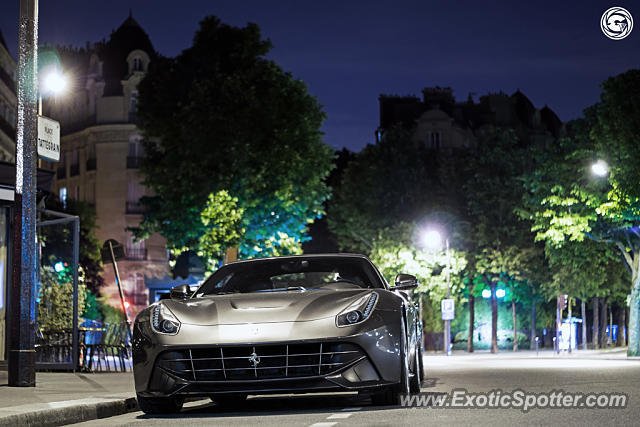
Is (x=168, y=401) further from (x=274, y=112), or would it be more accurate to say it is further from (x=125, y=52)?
(x=125, y=52)

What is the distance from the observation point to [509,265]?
68.1m

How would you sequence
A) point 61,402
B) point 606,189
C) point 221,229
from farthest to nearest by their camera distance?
1. point 606,189
2. point 221,229
3. point 61,402

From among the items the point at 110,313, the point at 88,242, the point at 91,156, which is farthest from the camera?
the point at 91,156

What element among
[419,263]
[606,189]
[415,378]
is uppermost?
[606,189]

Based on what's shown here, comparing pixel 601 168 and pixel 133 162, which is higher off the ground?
pixel 133 162

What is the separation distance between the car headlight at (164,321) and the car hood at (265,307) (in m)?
0.06

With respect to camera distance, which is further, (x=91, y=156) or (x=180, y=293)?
(x=91, y=156)

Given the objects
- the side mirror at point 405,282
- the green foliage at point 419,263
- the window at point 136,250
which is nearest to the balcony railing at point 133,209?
the window at point 136,250

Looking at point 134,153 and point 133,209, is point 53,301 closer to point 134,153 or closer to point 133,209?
point 133,209

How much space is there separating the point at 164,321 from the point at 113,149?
66.7 meters

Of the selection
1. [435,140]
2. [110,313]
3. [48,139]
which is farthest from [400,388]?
[435,140]

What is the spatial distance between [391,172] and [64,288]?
2020 inches

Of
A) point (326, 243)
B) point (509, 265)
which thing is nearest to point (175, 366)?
point (509, 265)

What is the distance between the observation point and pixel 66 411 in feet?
38.1
